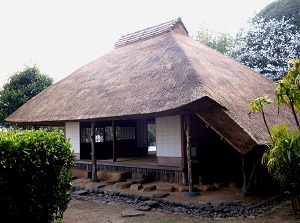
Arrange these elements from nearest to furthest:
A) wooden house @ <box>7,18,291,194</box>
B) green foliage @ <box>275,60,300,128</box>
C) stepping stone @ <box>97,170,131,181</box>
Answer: green foliage @ <box>275,60,300,128</box> → wooden house @ <box>7,18,291,194</box> → stepping stone @ <box>97,170,131,181</box>

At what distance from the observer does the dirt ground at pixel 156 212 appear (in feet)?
20.1

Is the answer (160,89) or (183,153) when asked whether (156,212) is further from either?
(160,89)

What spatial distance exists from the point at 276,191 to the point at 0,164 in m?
7.02

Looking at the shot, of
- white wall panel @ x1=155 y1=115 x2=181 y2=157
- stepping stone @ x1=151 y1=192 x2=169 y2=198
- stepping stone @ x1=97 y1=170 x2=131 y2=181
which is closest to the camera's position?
stepping stone @ x1=151 y1=192 x2=169 y2=198

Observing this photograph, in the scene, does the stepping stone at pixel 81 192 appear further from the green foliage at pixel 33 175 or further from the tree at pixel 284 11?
the tree at pixel 284 11

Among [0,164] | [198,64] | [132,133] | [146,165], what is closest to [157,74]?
[198,64]

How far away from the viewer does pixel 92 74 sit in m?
13.5

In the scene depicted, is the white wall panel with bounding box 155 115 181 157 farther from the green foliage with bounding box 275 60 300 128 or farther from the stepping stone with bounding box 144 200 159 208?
the green foliage with bounding box 275 60 300 128

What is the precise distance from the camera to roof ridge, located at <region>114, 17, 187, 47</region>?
13977 millimetres

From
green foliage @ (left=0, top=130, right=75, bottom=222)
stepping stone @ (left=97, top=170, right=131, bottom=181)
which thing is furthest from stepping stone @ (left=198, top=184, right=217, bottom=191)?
green foliage @ (left=0, top=130, right=75, bottom=222)

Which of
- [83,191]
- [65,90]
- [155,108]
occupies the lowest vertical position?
[83,191]

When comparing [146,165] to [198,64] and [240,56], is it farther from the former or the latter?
[240,56]

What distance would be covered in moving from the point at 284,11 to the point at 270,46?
2.68 metres

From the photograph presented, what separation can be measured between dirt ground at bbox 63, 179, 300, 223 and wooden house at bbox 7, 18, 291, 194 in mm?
839
